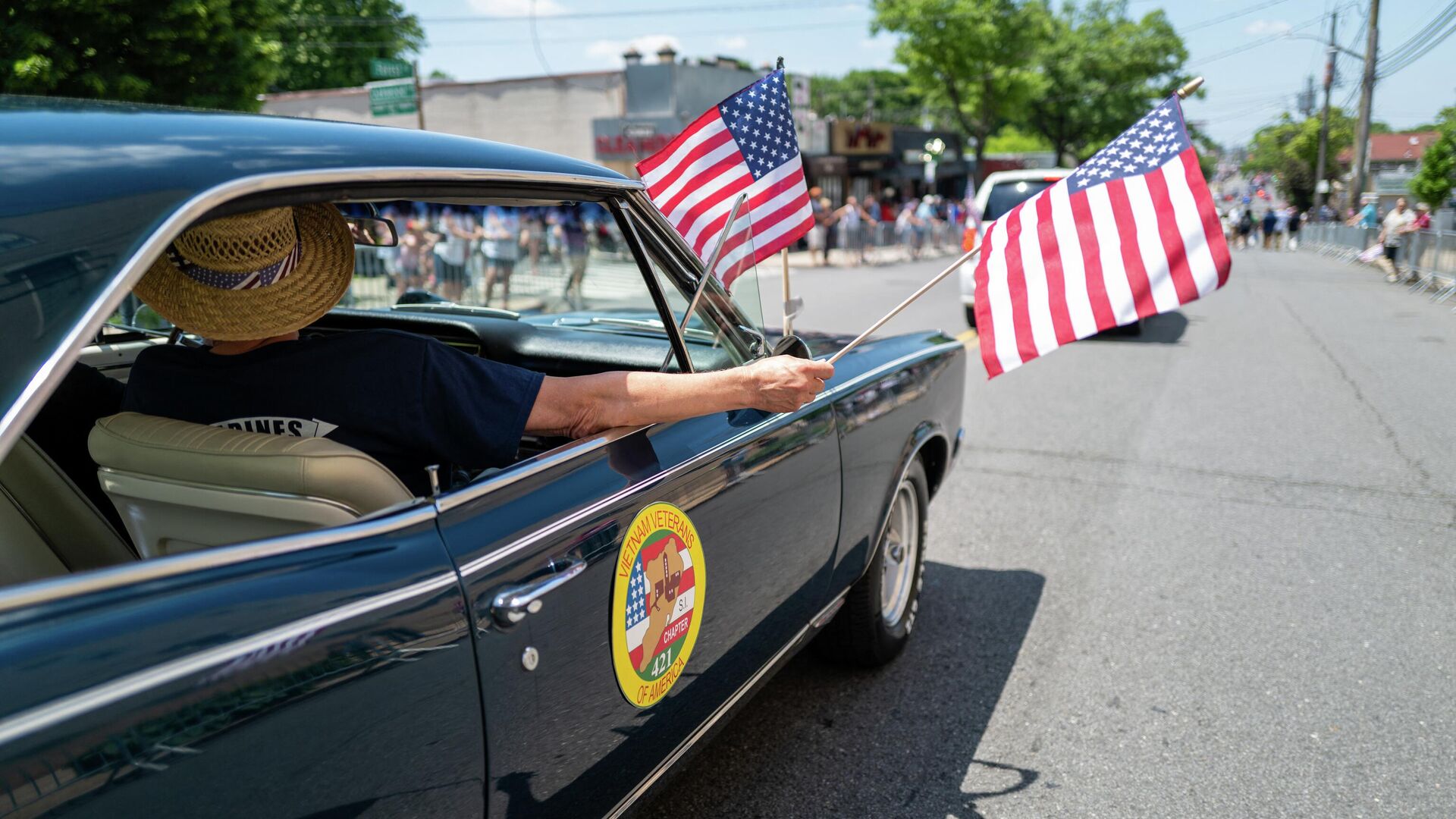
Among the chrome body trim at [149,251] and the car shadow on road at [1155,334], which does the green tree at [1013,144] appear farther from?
the chrome body trim at [149,251]

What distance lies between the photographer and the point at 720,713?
7.80ft

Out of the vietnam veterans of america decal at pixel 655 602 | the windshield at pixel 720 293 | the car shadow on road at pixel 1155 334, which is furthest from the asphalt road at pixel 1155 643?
the car shadow on road at pixel 1155 334

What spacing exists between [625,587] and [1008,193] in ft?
34.4

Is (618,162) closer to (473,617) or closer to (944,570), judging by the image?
(944,570)

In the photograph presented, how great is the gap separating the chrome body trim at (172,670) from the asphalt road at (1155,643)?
61.5 inches

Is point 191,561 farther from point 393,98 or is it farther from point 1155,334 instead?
point 393,98

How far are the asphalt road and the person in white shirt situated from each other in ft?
45.9

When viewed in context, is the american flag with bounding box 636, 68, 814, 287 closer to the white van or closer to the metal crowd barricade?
the white van

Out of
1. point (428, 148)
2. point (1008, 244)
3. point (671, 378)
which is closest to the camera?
point (428, 148)

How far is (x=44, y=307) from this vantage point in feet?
4.08

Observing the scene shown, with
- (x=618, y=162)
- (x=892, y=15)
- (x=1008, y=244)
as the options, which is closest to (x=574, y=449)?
(x=1008, y=244)

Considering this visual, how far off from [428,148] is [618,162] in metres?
29.4

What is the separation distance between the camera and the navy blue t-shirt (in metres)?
1.82

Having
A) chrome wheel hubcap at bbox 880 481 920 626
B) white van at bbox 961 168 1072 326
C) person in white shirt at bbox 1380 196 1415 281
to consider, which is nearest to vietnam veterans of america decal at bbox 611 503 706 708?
chrome wheel hubcap at bbox 880 481 920 626
